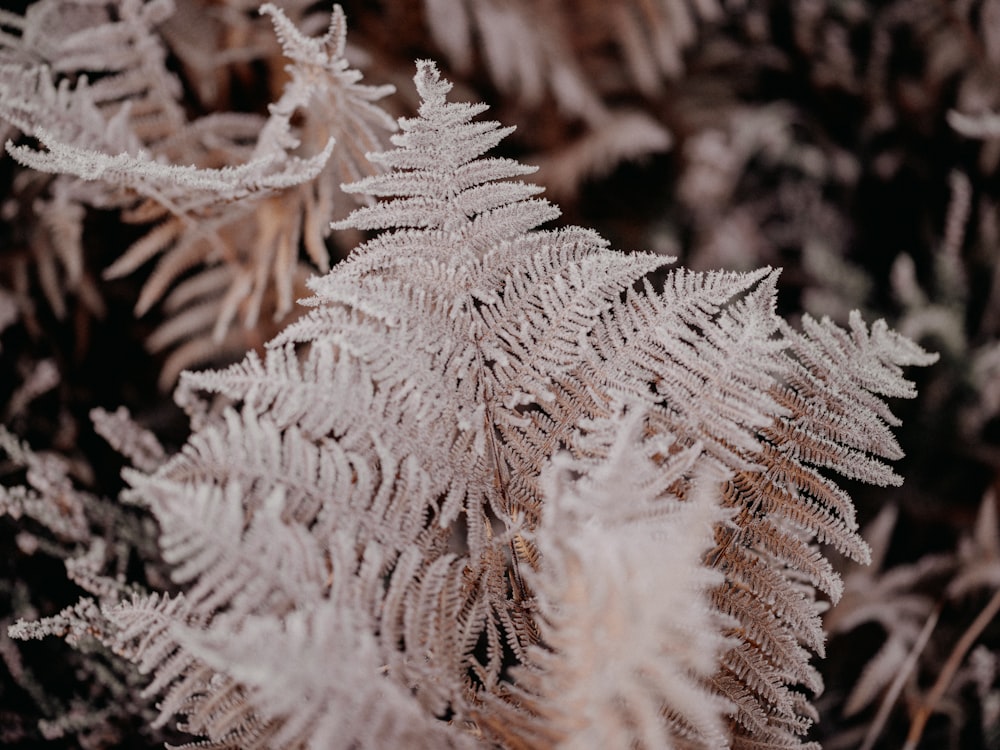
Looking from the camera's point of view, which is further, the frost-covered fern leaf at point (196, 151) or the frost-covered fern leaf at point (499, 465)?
the frost-covered fern leaf at point (196, 151)

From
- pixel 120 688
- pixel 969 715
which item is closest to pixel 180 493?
pixel 120 688

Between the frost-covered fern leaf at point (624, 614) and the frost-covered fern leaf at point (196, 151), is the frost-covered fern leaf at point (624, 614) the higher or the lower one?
the lower one

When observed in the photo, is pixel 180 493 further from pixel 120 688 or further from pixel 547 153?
pixel 547 153

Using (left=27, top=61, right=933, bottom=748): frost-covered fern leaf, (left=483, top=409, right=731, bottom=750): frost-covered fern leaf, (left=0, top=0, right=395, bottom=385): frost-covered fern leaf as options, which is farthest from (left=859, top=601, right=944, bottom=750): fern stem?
(left=0, top=0, right=395, bottom=385): frost-covered fern leaf

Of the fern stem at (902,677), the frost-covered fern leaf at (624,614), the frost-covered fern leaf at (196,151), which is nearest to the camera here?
the frost-covered fern leaf at (624,614)

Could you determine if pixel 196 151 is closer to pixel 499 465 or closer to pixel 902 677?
pixel 499 465

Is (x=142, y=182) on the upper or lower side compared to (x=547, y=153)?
lower

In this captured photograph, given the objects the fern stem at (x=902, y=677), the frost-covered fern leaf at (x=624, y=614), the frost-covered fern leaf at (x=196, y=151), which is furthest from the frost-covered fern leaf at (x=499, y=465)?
the fern stem at (x=902, y=677)

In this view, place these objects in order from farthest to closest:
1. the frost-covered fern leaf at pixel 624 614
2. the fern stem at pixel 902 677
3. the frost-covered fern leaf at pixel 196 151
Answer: the fern stem at pixel 902 677, the frost-covered fern leaf at pixel 196 151, the frost-covered fern leaf at pixel 624 614

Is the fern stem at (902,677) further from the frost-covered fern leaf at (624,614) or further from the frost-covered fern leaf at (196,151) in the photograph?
the frost-covered fern leaf at (196,151)
